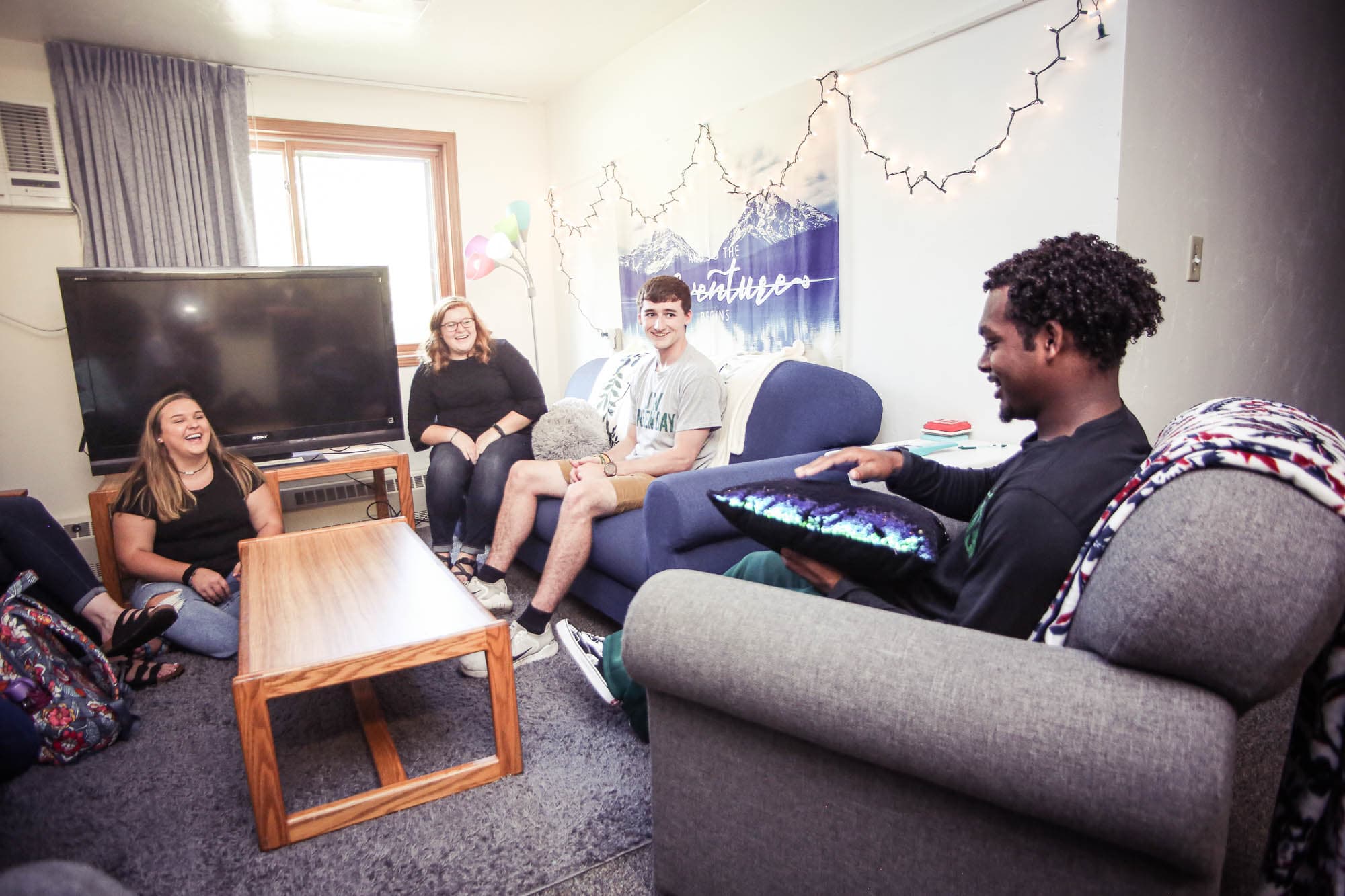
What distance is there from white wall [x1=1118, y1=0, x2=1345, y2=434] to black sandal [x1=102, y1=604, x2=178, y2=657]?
2719 mm

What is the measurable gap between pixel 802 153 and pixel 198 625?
2.56m

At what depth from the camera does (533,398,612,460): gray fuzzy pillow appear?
2873 millimetres

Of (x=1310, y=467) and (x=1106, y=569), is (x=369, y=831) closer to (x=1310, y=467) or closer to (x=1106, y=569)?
(x=1106, y=569)

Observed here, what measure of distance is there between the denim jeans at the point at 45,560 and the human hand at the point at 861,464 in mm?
2144

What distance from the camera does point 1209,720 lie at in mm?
710

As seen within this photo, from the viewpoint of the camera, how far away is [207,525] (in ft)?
8.20

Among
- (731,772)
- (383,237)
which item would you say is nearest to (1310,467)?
(731,772)

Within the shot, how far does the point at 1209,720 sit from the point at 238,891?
153 centimetres

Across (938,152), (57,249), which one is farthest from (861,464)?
(57,249)

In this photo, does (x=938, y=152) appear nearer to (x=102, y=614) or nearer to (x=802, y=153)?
(x=802, y=153)

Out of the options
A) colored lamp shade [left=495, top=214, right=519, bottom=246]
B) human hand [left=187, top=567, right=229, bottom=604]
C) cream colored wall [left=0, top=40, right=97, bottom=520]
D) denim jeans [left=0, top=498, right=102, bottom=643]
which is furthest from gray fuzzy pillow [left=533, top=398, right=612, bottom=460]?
cream colored wall [left=0, top=40, right=97, bottom=520]

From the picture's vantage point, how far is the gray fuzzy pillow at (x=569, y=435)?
287 centimetres

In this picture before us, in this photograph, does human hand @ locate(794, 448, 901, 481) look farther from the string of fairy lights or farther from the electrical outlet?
the electrical outlet

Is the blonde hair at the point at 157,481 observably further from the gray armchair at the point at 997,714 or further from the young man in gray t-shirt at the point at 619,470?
the gray armchair at the point at 997,714
